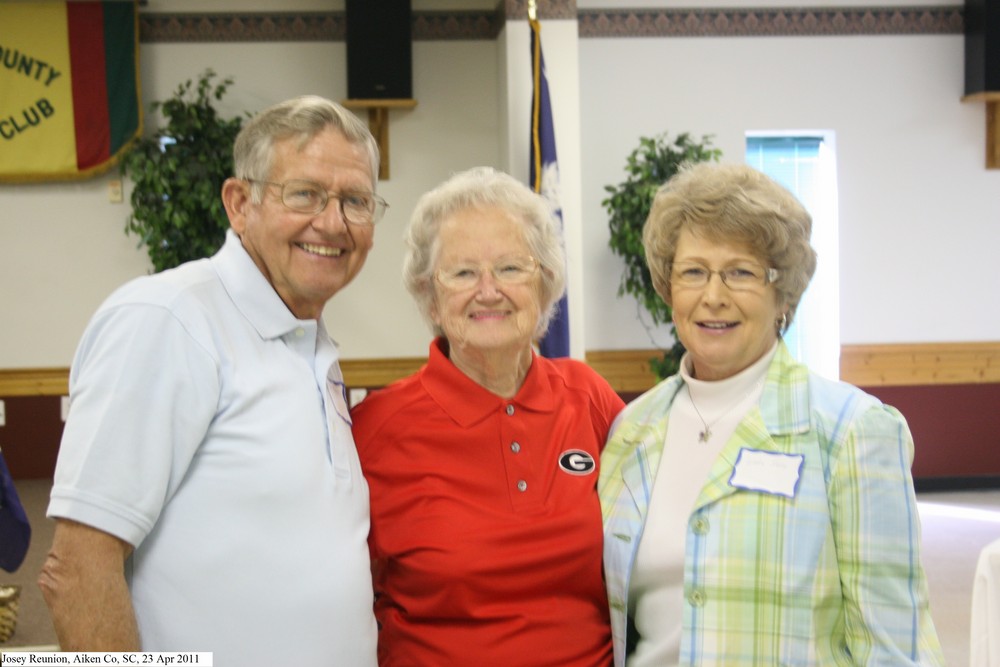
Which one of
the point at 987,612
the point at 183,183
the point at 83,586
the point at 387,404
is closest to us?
the point at 83,586

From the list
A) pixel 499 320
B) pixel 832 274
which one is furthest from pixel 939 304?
pixel 499 320

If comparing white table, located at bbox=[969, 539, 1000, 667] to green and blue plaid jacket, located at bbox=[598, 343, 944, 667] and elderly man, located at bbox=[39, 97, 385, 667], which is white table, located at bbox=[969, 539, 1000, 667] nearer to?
green and blue plaid jacket, located at bbox=[598, 343, 944, 667]

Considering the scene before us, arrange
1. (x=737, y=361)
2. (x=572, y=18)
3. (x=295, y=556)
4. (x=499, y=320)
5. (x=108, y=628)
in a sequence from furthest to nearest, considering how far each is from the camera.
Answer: (x=572, y=18), (x=499, y=320), (x=737, y=361), (x=295, y=556), (x=108, y=628)

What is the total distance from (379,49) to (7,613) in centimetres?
404

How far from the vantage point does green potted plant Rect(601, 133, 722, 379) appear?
615cm

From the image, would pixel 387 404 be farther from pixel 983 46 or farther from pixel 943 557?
pixel 983 46

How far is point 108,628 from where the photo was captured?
133 centimetres

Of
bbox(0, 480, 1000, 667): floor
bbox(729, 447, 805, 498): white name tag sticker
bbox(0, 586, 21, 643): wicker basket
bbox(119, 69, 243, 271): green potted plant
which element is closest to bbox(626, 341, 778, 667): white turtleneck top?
bbox(729, 447, 805, 498): white name tag sticker

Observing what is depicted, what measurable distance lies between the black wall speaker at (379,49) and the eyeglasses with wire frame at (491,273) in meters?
4.74

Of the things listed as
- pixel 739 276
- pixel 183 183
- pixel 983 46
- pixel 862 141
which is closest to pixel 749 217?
pixel 739 276

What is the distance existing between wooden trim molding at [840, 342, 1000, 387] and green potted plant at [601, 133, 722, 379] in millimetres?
1546

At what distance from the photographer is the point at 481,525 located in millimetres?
1771

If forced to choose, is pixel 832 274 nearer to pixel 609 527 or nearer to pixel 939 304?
pixel 939 304

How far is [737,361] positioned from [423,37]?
215 inches
